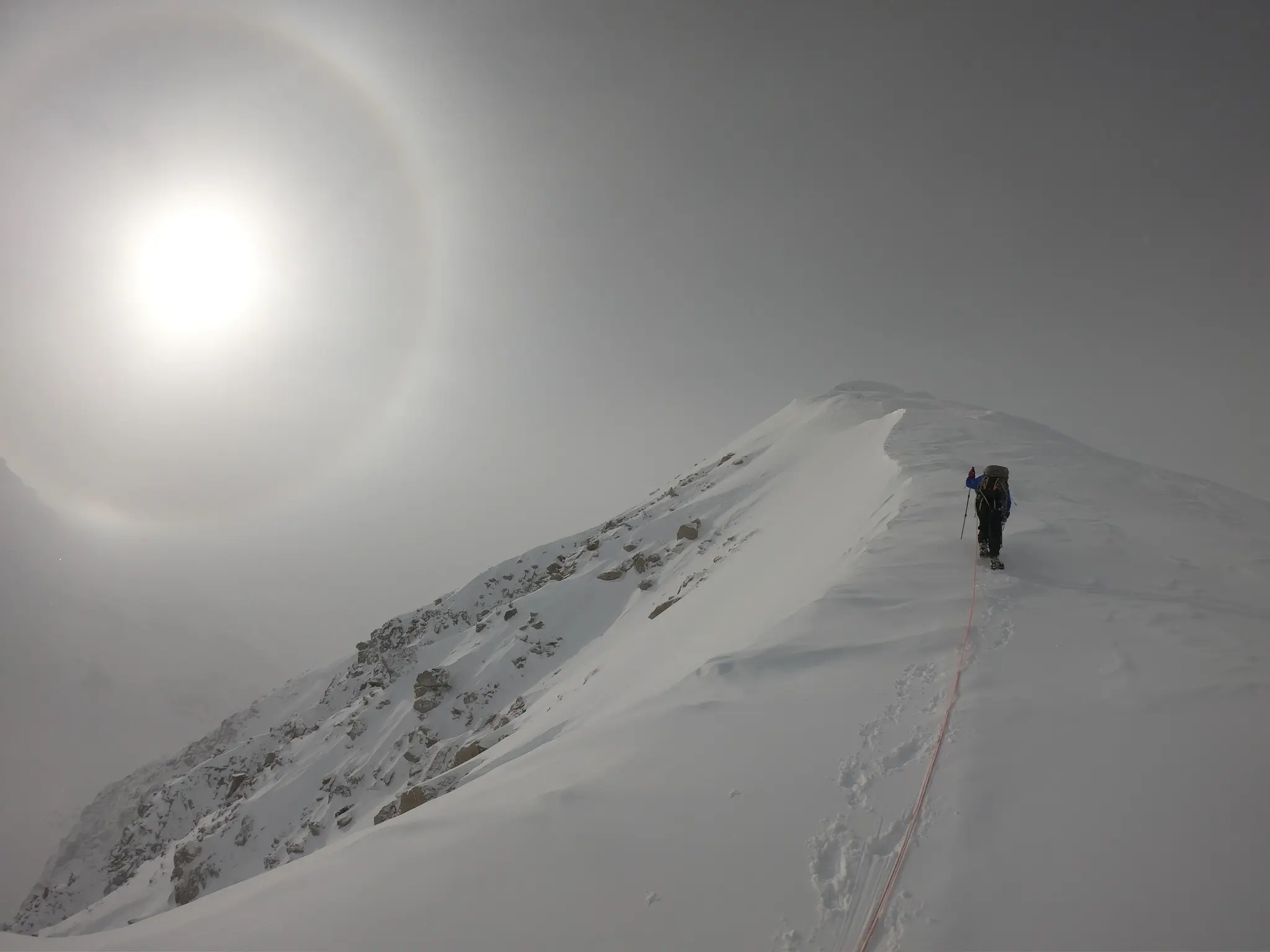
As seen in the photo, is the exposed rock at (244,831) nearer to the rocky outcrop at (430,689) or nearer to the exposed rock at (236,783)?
the exposed rock at (236,783)

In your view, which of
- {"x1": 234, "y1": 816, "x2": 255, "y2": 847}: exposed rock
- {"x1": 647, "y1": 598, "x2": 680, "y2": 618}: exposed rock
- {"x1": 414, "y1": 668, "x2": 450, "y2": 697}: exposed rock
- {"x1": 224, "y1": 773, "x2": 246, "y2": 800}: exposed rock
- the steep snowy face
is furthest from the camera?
{"x1": 224, "y1": 773, "x2": 246, "y2": 800}: exposed rock

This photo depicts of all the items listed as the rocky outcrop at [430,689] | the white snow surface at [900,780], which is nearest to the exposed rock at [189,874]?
the rocky outcrop at [430,689]

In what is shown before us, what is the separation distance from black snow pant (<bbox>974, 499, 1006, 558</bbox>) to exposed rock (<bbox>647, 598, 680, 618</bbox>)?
15748mm

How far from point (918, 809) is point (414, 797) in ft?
50.2

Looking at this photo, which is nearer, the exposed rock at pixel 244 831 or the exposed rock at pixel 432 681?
the exposed rock at pixel 244 831

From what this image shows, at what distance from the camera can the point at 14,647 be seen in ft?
380

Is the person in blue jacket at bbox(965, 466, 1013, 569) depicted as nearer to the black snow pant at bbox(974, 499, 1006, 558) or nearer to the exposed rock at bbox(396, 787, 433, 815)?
the black snow pant at bbox(974, 499, 1006, 558)

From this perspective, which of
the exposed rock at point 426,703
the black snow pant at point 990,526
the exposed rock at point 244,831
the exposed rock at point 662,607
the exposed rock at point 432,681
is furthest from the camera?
the exposed rock at point 432,681

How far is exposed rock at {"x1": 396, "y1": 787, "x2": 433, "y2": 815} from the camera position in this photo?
48.3ft

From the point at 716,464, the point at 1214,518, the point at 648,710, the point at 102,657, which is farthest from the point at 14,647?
the point at 1214,518

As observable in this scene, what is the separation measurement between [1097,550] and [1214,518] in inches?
221

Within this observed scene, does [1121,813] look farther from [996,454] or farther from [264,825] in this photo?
[264,825]

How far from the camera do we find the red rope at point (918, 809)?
362cm

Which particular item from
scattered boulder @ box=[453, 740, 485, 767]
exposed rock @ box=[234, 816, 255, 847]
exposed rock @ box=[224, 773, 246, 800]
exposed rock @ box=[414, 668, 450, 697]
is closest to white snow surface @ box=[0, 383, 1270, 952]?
scattered boulder @ box=[453, 740, 485, 767]
